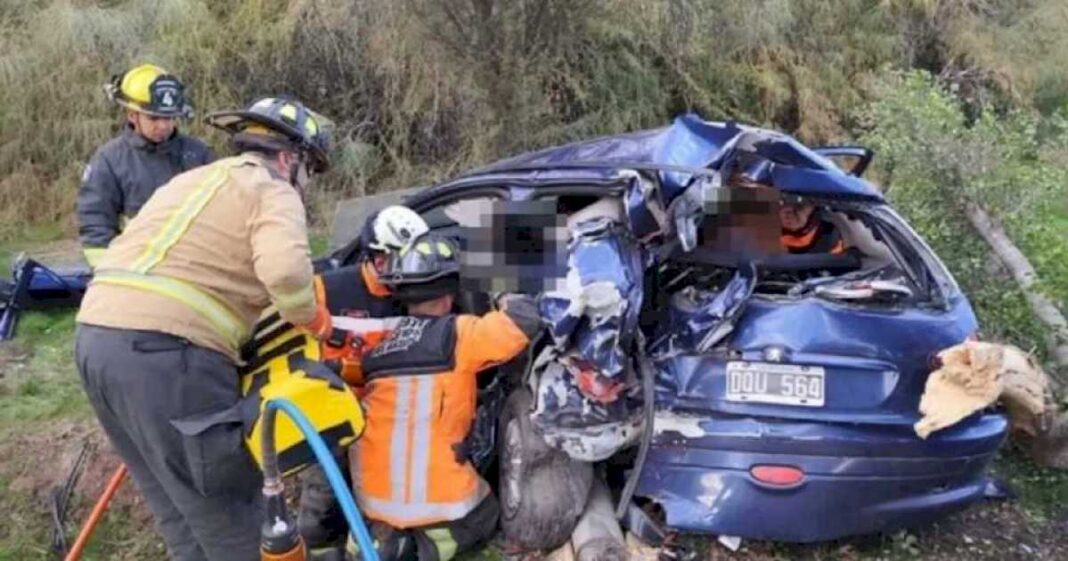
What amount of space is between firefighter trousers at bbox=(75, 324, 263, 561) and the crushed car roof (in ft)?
4.75

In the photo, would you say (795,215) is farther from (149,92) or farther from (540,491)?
(149,92)

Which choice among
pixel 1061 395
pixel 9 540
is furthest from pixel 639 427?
pixel 9 540

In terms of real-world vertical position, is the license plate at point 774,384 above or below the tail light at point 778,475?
above

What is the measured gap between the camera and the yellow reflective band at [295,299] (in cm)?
299

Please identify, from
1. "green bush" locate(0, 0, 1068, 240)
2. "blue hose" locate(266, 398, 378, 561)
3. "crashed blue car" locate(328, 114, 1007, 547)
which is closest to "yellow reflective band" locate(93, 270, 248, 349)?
"blue hose" locate(266, 398, 378, 561)

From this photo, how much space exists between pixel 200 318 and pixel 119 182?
7.01 ft

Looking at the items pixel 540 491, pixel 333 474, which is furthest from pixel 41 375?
pixel 333 474

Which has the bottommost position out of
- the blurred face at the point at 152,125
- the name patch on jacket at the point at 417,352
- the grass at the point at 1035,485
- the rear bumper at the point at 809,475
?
the grass at the point at 1035,485

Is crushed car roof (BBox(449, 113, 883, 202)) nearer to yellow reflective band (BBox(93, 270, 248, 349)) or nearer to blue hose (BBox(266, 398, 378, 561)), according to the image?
yellow reflective band (BBox(93, 270, 248, 349))

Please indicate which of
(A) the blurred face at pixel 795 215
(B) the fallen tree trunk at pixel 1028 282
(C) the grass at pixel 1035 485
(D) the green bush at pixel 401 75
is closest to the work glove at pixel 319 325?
(A) the blurred face at pixel 795 215

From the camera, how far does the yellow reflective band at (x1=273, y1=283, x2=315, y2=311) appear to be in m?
2.99

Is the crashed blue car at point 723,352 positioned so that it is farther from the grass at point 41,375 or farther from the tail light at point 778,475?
the grass at point 41,375

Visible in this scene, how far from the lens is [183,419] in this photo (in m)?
2.92

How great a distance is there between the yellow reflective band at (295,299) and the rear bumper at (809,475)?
1.25m
